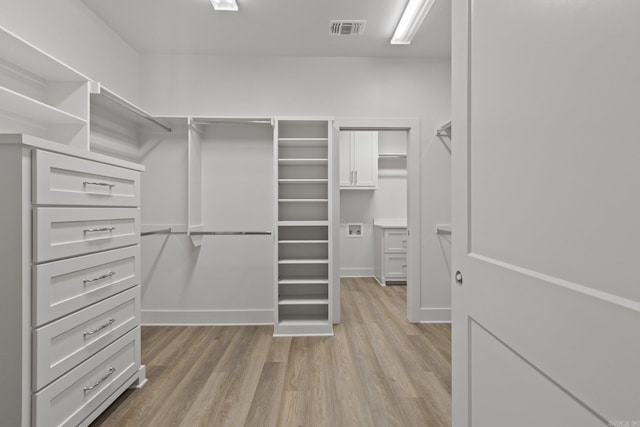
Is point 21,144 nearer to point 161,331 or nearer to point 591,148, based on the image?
point 591,148

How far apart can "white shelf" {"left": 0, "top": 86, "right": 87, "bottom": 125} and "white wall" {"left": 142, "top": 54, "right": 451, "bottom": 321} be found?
117 centimetres

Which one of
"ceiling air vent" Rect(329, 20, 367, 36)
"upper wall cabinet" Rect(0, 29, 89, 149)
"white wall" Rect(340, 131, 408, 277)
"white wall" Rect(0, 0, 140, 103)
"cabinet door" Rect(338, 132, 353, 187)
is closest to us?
"upper wall cabinet" Rect(0, 29, 89, 149)

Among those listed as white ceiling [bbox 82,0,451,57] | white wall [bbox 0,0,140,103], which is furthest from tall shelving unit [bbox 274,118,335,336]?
white wall [bbox 0,0,140,103]

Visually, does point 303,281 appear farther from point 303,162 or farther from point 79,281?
point 79,281

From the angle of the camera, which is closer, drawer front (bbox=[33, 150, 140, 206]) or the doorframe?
→ drawer front (bbox=[33, 150, 140, 206])

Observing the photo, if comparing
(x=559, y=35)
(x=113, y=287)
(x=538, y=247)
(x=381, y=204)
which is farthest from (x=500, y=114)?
(x=381, y=204)

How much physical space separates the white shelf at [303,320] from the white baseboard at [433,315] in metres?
0.99

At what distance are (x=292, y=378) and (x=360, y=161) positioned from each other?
138 inches

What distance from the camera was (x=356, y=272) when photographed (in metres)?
4.96

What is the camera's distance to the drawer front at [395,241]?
4434 millimetres

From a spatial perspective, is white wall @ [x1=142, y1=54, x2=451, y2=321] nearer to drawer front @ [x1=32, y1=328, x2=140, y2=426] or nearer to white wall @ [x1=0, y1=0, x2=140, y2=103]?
white wall @ [x1=0, y1=0, x2=140, y2=103]

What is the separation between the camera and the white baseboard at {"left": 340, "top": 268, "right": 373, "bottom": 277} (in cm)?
495

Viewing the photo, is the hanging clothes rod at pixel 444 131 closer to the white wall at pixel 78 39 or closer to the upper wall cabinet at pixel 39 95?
the upper wall cabinet at pixel 39 95

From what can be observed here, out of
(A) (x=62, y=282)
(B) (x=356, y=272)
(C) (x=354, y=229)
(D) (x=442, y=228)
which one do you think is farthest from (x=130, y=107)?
(B) (x=356, y=272)
